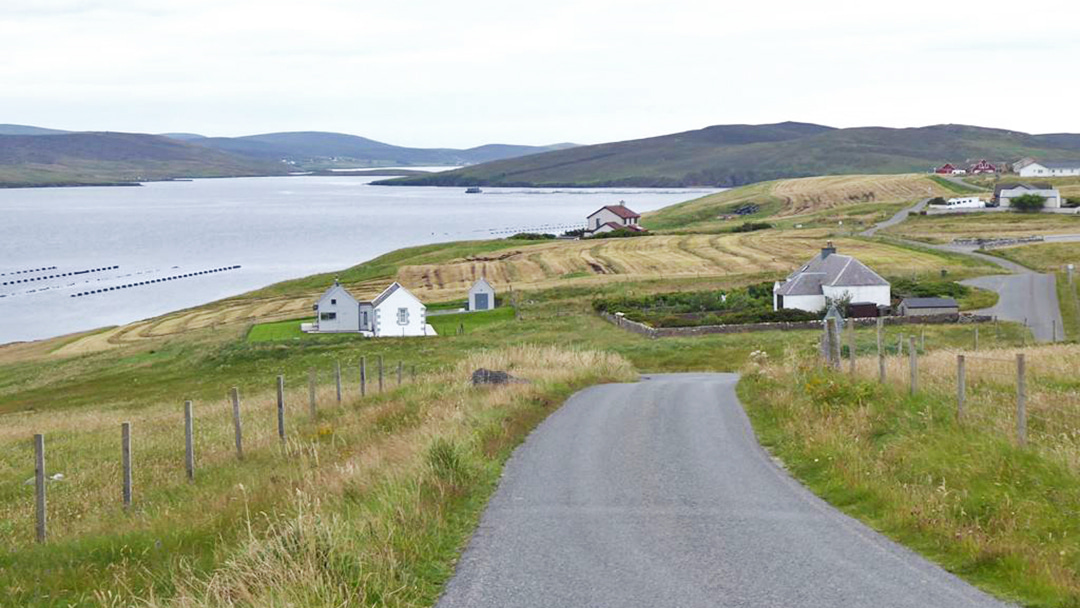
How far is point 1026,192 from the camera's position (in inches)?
5704

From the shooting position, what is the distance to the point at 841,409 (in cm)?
1848

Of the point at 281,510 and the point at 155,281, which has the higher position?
the point at 281,510

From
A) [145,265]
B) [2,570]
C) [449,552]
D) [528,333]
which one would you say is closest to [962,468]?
[449,552]

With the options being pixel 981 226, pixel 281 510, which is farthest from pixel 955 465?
pixel 981 226

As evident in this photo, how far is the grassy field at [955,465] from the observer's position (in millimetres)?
9938

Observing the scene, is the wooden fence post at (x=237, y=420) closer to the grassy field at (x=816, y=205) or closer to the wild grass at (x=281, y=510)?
the wild grass at (x=281, y=510)

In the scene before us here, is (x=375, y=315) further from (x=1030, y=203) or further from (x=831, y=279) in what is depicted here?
(x=1030, y=203)

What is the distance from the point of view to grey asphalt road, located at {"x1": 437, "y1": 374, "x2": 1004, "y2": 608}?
9.10 m

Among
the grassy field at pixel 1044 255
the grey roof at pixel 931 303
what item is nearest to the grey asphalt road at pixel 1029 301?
the grey roof at pixel 931 303

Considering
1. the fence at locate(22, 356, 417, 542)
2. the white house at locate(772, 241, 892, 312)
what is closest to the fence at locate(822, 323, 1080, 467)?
the fence at locate(22, 356, 417, 542)

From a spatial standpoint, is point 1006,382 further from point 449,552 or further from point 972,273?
point 972,273

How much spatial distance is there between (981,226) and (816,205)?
187 feet

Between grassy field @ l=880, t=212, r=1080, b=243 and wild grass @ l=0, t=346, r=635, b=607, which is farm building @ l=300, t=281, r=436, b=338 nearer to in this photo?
wild grass @ l=0, t=346, r=635, b=607

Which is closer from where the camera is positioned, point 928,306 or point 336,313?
point 928,306
